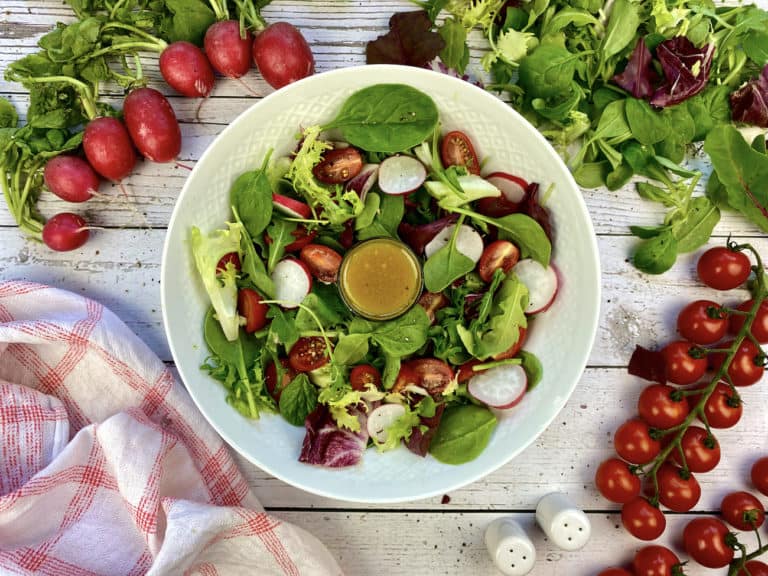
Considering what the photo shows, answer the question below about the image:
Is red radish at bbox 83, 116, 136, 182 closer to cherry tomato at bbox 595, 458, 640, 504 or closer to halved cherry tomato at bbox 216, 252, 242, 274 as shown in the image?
halved cherry tomato at bbox 216, 252, 242, 274

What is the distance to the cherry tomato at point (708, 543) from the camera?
4.29 feet

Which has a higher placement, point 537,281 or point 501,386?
point 537,281

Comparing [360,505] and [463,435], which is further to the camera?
[360,505]

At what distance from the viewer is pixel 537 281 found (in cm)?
122

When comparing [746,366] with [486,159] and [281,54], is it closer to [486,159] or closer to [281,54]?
[486,159]

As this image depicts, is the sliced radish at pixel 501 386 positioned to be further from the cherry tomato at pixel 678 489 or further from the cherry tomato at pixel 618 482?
the cherry tomato at pixel 678 489

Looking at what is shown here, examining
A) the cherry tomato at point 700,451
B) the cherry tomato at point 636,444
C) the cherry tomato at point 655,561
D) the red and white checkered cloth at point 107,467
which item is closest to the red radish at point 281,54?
the red and white checkered cloth at point 107,467

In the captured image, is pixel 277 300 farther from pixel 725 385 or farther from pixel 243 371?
pixel 725 385

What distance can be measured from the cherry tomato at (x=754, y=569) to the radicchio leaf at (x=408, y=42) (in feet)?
4.09

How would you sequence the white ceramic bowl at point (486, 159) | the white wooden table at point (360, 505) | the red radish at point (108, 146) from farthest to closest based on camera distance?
the white wooden table at point (360, 505) < the red radish at point (108, 146) < the white ceramic bowl at point (486, 159)

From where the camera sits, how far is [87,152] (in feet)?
4.18

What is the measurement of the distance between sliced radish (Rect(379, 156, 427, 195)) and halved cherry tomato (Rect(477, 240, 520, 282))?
0.63ft

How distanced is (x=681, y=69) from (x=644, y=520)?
0.92m

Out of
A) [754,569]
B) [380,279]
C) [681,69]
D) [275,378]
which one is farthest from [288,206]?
[754,569]
